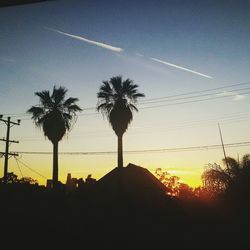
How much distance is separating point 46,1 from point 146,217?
616 inches

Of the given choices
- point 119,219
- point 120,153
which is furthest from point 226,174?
point 119,219

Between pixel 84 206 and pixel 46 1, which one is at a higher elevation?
pixel 46 1

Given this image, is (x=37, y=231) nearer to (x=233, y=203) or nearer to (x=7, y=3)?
(x=7, y=3)

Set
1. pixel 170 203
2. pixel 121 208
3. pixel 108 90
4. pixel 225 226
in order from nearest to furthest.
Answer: pixel 225 226
pixel 121 208
pixel 170 203
pixel 108 90

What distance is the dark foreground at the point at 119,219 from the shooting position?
1245cm

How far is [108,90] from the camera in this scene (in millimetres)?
27594

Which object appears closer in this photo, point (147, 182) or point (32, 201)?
point (32, 201)

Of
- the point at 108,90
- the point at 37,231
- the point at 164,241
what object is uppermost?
the point at 108,90

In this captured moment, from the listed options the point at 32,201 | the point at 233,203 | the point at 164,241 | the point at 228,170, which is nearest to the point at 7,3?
the point at 164,241

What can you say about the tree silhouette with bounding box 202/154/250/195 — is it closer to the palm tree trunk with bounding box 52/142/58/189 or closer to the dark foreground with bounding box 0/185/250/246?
the dark foreground with bounding box 0/185/250/246

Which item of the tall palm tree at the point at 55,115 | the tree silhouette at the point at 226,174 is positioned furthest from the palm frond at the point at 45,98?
the tree silhouette at the point at 226,174

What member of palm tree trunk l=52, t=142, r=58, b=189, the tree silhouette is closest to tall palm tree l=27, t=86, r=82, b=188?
palm tree trunk l=52, t=142, r=58, b=189

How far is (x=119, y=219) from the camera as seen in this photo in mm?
15125

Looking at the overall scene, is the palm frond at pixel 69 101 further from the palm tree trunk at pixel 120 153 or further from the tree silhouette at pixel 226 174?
the tree silhouette at pixel 226 174
